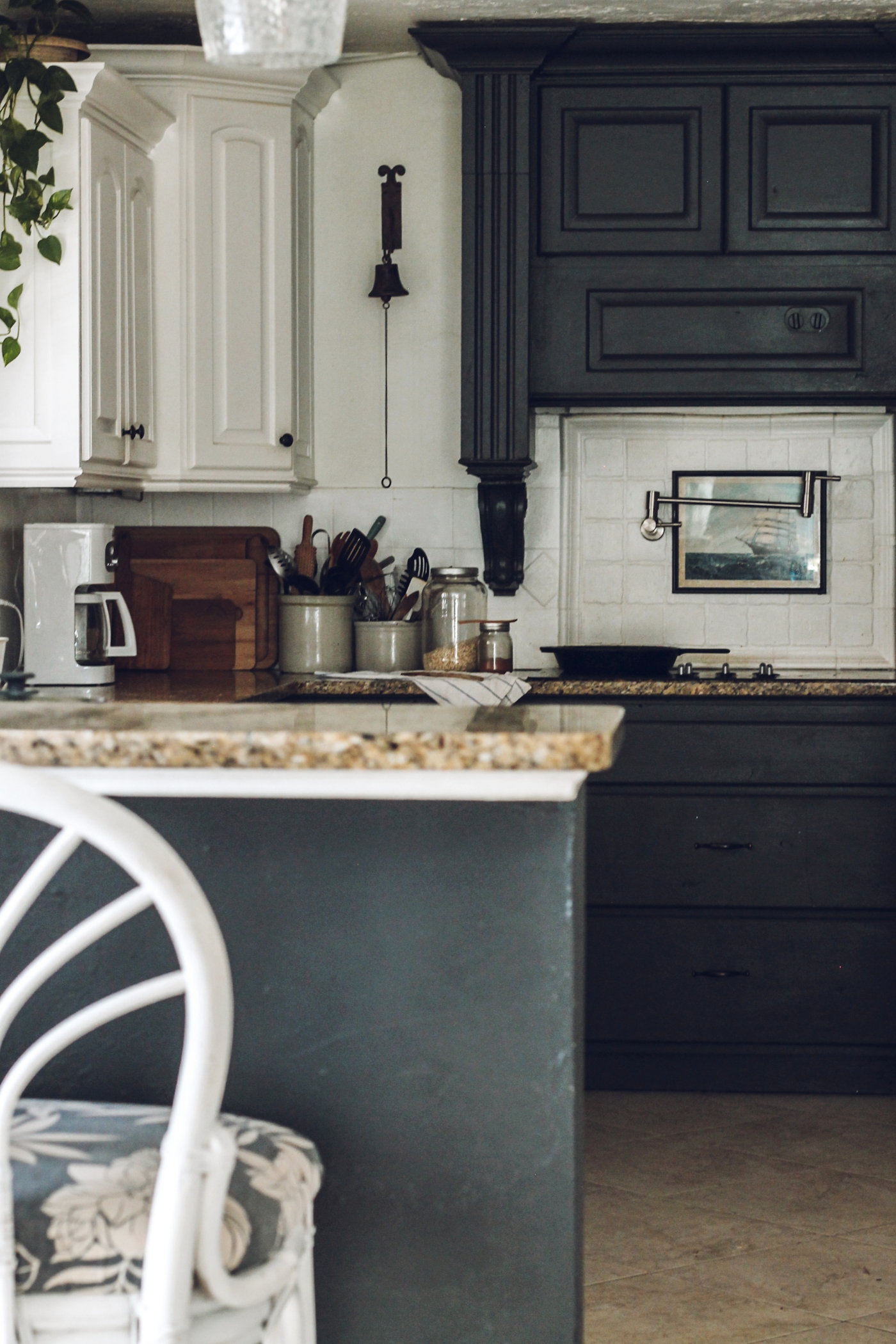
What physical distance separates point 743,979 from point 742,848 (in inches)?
12.3

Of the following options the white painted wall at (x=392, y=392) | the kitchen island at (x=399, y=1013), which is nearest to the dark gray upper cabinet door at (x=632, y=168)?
the white painted wall at (x=392, y=392)

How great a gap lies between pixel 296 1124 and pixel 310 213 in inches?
117

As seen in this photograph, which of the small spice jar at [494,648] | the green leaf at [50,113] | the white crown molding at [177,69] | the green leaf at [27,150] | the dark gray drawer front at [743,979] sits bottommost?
the dark gray drawer front at [743,979]

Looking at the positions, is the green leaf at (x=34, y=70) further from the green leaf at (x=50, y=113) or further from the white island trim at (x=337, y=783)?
the white island trim at (x=337, y=783)

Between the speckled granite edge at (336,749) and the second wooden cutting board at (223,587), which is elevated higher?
the second wooden cutting board at (223,587)

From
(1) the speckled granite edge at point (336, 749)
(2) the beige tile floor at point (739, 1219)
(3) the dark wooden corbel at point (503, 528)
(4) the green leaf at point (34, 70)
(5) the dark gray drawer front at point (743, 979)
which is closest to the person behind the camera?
(1) the speckled granite edge at point (336, 749)

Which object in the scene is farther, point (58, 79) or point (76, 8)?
point (76, 8)

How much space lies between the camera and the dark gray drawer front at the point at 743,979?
3398 mm

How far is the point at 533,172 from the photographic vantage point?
3607 millimetres

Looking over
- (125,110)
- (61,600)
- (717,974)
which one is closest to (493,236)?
(125,110)

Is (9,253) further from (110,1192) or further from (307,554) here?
(110,1192)

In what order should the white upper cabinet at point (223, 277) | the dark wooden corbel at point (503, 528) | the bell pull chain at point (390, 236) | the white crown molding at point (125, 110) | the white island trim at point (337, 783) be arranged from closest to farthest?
the white island trim at point (337, 783) < the white crown molding at point (125, 110) < the white upper cabinet at point (223, 277) < the dark wooden corbel at point (503, 528) < the bell pull chain at point (390, 236)

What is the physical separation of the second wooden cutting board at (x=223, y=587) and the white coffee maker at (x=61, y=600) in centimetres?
61

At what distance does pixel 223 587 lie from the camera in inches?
153
